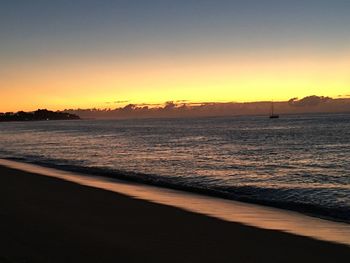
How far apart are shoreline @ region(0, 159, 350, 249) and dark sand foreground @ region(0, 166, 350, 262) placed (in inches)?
28.0

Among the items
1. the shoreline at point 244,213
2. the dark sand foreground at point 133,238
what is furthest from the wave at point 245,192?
the dark sand foreground at point 133,238

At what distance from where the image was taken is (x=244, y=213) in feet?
46.5

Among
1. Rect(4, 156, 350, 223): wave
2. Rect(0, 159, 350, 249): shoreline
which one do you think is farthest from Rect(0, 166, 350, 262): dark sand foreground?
Rect(4, 156, 350, 223): wave

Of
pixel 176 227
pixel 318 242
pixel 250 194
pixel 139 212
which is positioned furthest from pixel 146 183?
pixel 318 242

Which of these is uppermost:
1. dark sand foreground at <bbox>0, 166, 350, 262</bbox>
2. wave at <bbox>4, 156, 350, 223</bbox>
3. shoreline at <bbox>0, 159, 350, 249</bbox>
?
dark sand foreground at <bbox>0, 166, 350, 262</bbox>

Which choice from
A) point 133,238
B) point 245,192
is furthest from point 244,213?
point 245,192

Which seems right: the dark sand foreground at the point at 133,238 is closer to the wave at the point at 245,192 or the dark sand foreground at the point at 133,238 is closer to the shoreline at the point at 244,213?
the shoreline at the point at 244,213

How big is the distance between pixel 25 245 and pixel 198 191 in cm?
1140

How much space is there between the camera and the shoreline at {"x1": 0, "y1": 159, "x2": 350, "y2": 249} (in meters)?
11.5

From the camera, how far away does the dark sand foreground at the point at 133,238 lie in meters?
8.61

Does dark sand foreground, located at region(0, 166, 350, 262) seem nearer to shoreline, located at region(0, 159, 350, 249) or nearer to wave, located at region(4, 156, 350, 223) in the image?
shoreline, located at region(0, 159, 350, 249)

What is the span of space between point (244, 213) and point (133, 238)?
5148 mm

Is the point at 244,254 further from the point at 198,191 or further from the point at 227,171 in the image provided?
the point at 227,171

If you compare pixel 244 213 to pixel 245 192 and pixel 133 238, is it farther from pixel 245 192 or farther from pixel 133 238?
pixel 245 192
